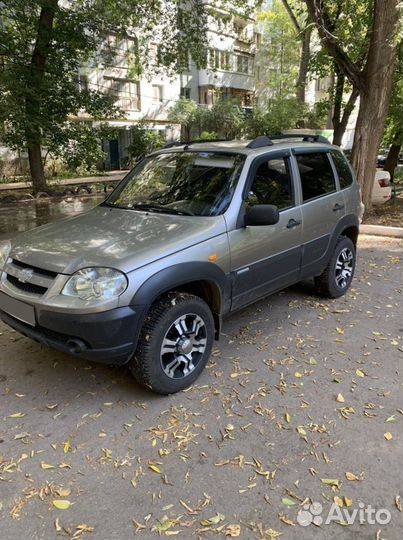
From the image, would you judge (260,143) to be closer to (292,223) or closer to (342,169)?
(292,223)

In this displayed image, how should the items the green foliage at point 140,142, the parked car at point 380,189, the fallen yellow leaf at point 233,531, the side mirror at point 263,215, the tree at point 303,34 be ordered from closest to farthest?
the fallen yellow leaf at point 233,531, the side mirror at point 263,215, the parked car at point 380,189, the tree at point 303,34, the green foliage at point 140,142

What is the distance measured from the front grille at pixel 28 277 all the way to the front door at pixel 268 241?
145 cm

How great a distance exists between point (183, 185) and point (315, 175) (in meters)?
1.59

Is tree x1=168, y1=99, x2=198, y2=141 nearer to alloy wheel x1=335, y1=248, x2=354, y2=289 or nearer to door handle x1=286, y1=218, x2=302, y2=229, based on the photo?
alloy wheel x1=335, y1=248, x2=354, y2=289

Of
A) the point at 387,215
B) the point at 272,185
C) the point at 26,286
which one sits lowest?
the point at 387,215

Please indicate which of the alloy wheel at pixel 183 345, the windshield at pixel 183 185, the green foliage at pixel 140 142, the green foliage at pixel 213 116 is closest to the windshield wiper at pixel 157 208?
the windshield at pixel 183 185

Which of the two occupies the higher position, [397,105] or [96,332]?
[397,105]

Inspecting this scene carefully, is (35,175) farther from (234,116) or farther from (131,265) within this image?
(234,116)

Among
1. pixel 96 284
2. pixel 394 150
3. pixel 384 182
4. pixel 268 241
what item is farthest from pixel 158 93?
pixel 96 284

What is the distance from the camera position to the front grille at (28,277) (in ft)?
10.2

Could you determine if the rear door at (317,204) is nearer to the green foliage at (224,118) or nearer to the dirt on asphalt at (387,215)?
the dirt on asphalt at (387,215)

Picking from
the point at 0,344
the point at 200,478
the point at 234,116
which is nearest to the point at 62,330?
the point at 200,478

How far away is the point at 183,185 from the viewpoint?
13.3 ft

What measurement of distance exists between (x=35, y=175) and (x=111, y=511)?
1471 centimetres
